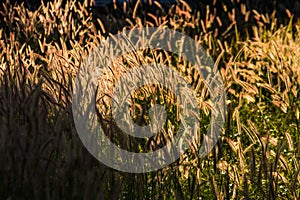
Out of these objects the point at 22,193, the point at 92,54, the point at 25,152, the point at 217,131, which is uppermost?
the point at 92,54

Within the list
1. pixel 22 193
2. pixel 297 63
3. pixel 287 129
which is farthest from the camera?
pixel 297 63

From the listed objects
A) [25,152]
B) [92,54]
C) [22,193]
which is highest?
[92,54]

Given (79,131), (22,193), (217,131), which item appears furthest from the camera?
(217,131)

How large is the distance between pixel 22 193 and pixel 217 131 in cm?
111

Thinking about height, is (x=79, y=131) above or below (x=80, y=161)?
above

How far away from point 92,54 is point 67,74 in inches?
26.1

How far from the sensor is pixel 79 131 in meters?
2.05

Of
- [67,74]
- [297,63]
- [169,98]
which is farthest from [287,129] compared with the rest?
[67,74]

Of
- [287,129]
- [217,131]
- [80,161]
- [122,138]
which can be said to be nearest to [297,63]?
[287,129]

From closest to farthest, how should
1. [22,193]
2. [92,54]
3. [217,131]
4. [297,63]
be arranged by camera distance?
[22,193]
[217,131]
[92,54]
[297,63]

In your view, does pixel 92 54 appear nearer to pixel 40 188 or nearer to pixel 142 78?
pixel 142 78

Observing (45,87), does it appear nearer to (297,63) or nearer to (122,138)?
(122,138)

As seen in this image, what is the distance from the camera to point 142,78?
3000mm

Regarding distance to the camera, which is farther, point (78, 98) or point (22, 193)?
point (78, 98)
